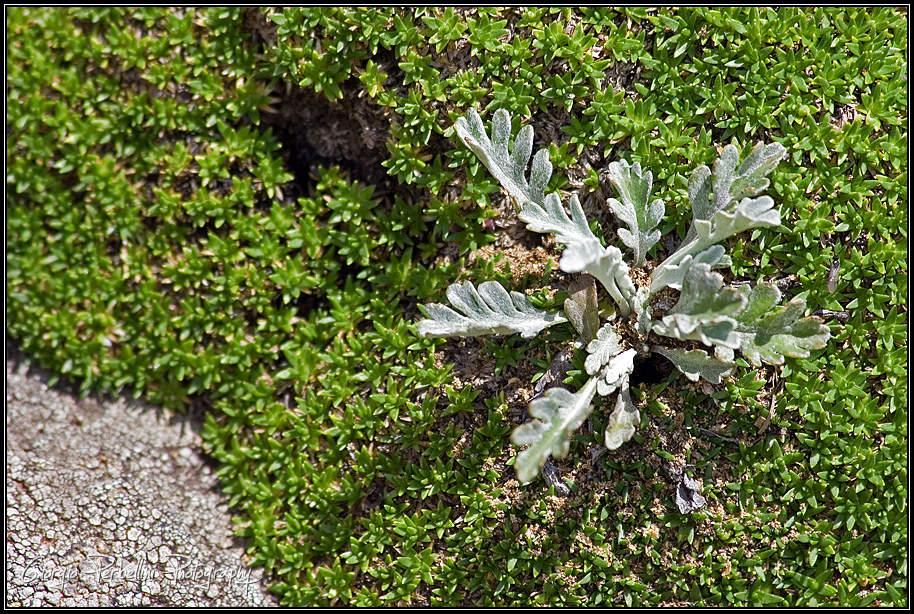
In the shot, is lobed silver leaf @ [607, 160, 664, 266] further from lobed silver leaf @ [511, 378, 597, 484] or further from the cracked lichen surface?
the cracked lichen surface

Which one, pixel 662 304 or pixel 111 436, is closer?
pixel 662 304

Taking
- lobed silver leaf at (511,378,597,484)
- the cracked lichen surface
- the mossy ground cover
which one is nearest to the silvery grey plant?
lobed silver leaf at (511,378,597,484)

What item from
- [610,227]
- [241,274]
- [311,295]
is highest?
[241,274]

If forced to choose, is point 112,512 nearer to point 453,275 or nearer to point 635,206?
point 453,275

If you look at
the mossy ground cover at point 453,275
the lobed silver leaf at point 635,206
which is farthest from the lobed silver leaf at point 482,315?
the lobed silver leaf at point 635,206

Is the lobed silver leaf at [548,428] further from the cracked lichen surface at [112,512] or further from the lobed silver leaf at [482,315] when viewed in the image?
the cracked lichen surface at [112,512]

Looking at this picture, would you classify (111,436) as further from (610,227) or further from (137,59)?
(610,227)

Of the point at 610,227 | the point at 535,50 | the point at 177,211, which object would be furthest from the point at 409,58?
the point at 177,211
